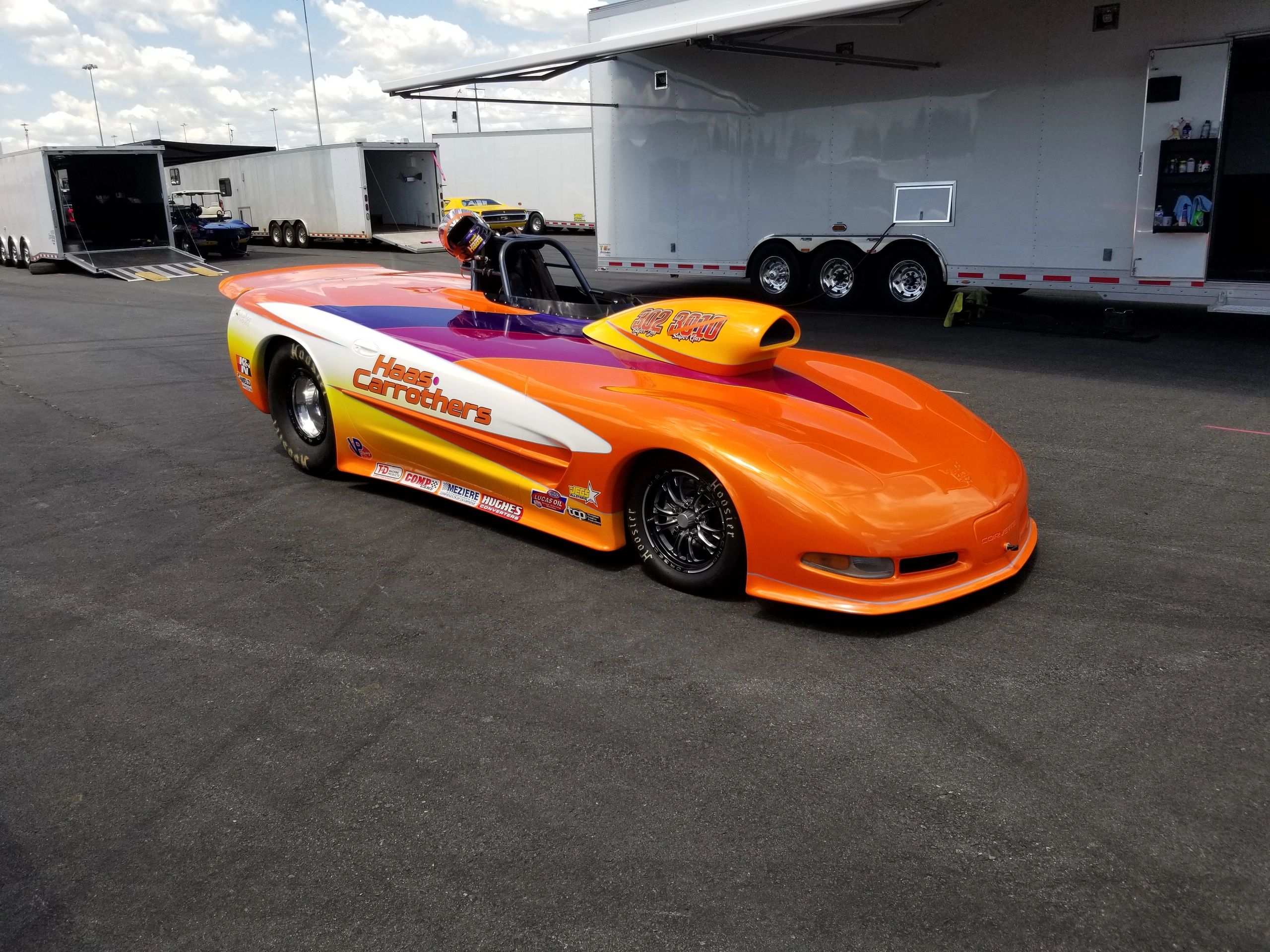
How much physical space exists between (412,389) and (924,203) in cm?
991

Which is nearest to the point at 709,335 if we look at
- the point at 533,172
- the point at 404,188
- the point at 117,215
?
the point at 117,215

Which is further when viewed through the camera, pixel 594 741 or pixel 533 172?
pixel 533 172

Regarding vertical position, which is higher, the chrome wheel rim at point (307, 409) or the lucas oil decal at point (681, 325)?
the lucas oil decal at point (681, 325)

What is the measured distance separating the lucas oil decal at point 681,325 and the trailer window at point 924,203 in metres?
9.12

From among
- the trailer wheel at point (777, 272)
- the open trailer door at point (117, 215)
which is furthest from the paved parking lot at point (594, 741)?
the open trailer door at point (117, 215)

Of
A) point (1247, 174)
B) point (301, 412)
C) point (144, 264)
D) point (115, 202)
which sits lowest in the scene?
point (301, 412)

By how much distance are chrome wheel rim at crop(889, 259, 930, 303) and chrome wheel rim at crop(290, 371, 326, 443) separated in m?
9.74

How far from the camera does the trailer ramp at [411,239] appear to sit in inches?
1088

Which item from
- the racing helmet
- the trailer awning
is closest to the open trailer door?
the trailer awning

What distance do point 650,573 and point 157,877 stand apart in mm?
2483

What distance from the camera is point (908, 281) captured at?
46.1ft

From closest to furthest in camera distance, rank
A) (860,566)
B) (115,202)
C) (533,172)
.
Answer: (860,566) → (115,202) → (533,172)

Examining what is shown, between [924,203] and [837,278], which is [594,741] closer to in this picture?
[924,203]

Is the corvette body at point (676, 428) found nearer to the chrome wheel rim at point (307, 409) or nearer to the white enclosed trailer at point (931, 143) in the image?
the chrome wheel rim at point (307, 409)
